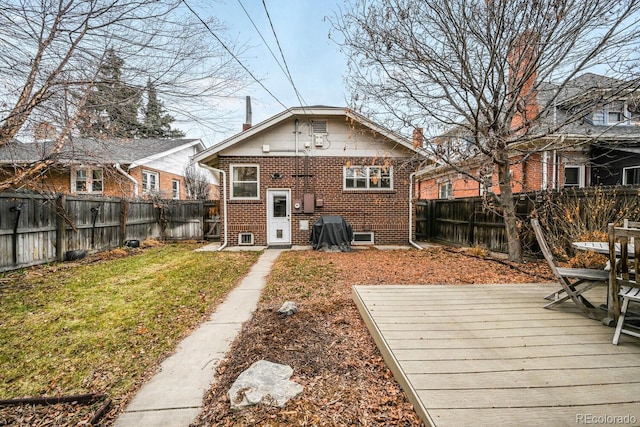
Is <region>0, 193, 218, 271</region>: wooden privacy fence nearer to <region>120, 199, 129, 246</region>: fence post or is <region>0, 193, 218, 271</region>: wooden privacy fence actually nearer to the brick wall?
<region>120, 199, 129, 246</region>: fence post

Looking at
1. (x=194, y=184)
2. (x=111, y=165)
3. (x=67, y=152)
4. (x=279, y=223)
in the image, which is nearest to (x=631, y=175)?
(x=279, y=223)

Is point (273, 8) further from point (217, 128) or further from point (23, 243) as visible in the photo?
point (23, 243)

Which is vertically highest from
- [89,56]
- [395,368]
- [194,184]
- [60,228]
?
[89,56]

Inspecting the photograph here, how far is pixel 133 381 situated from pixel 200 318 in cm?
139

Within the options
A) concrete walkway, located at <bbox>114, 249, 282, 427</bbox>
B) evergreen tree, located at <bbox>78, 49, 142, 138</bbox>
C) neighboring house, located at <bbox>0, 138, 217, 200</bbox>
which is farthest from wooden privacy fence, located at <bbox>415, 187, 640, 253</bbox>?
neighboring house, located at <bbox>0, 138, 217, 200</bbox>

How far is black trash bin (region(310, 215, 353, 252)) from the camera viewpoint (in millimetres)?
8984

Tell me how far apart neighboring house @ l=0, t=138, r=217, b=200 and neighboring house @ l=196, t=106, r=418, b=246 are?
2064 millimetres

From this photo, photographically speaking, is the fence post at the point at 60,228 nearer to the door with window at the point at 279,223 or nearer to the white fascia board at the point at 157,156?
the white fascia board at the point at 157,156

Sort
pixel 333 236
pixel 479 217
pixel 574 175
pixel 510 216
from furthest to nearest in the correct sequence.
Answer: pixel 574 175 < pixel 333 236 < pixel 479 217 < pixel 510 216

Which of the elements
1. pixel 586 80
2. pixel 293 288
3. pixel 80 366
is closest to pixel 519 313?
pixel 293 288

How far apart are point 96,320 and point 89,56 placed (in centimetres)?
354

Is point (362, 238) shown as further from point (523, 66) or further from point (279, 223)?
point (523, 66)

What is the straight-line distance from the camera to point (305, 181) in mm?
9984

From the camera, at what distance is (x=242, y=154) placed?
9922 mm
